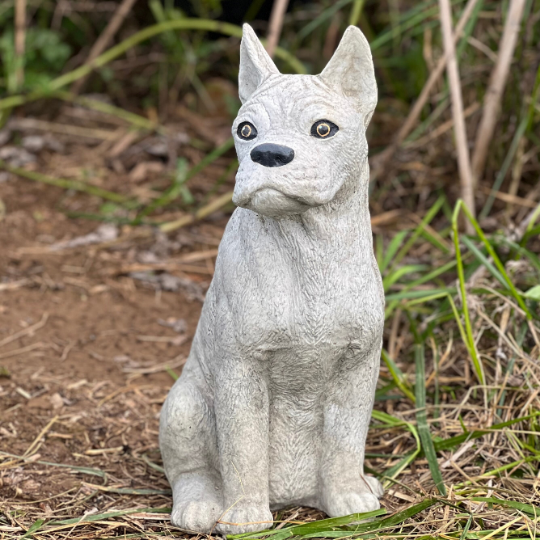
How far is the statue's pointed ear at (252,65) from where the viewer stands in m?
2.25

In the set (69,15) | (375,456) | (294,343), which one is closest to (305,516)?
(375,456)

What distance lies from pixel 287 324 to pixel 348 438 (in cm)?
47

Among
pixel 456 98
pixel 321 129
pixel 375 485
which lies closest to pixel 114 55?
pixel 456 98

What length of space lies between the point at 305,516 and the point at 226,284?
78 centimetres

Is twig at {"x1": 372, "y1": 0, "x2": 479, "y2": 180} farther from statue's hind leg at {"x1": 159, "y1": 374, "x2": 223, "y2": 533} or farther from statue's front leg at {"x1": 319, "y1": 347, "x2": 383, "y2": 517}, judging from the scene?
statue's hind leg at {"x1": 159, "y1": 374, "x2": 223, "y2": 533}

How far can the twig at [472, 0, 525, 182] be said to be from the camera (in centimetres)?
384

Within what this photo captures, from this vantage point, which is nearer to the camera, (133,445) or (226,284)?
(226,284)

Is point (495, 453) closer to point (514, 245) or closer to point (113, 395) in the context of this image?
point (514, 245)

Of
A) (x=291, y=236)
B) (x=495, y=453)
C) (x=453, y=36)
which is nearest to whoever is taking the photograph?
(x=291, y=236)

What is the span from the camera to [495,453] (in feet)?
9.12

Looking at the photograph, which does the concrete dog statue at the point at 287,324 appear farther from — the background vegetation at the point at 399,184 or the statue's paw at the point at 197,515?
the background vegetation at the point at 399,184

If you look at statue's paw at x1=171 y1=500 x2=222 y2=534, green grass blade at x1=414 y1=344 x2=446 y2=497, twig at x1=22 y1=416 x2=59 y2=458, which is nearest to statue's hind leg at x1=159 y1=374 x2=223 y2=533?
statue's paw at x1=171 y1=500 x2=222 y2=534

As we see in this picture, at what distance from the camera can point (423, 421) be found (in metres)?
2.89

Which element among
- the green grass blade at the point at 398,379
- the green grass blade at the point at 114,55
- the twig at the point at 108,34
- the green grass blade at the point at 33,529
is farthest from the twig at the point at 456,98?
the green grass blade at the point at 33,529
